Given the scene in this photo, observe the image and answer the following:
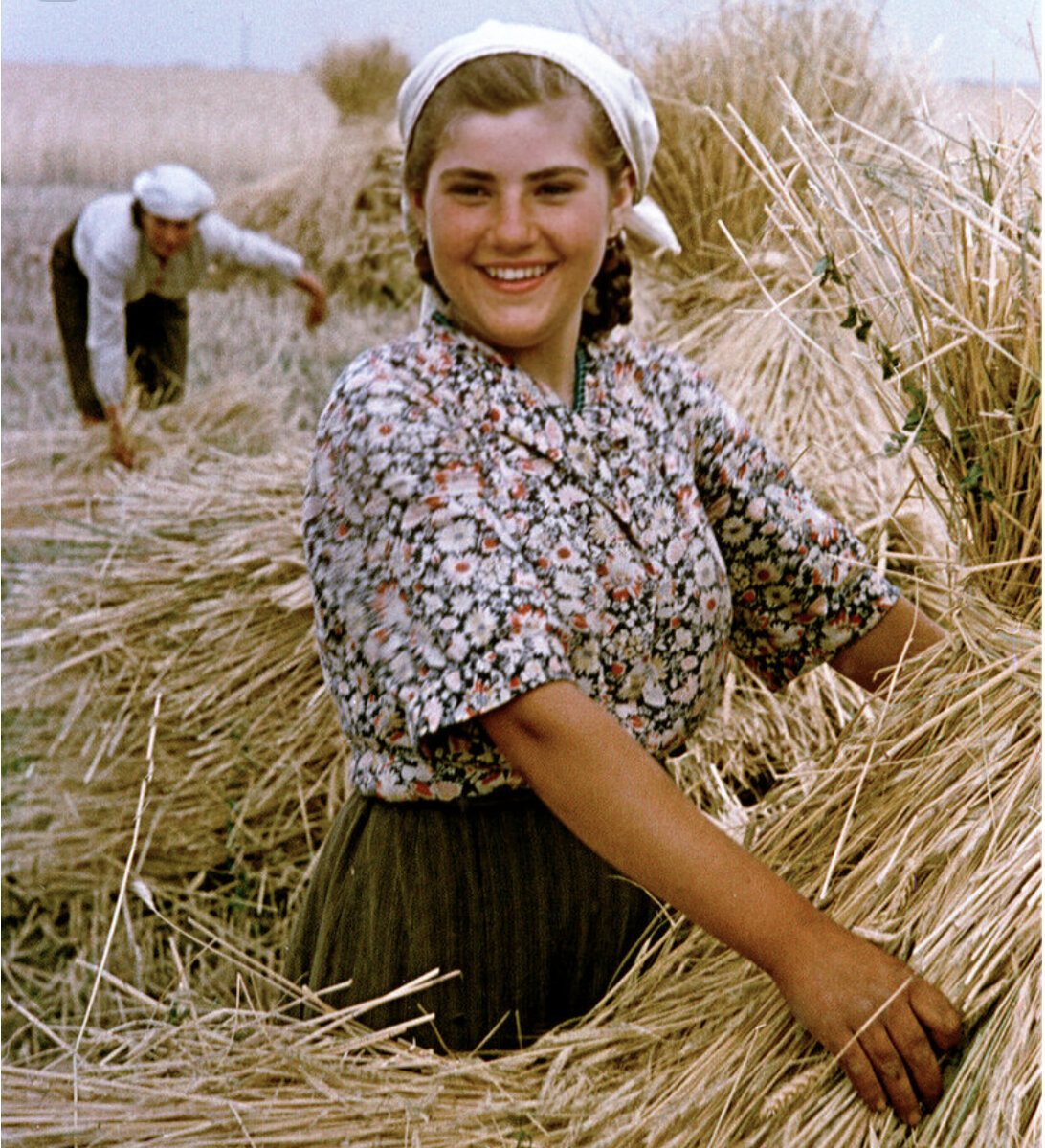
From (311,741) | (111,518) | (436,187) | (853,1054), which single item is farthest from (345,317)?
(853,1054)

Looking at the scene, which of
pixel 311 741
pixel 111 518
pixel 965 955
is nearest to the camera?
pixel 965 955

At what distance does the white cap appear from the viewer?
4148mm

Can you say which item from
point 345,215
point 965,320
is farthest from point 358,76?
point 965,320

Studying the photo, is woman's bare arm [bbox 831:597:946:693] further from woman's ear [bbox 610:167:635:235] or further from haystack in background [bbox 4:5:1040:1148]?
woman's ear [bbox 610:167:635:235]

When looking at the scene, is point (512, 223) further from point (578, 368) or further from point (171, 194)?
point (171, 194)

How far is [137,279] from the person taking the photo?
4363mm

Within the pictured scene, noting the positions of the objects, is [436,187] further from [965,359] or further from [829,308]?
[965,359]

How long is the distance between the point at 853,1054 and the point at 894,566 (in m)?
1.33

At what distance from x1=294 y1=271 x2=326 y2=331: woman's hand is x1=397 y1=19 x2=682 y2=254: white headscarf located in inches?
141

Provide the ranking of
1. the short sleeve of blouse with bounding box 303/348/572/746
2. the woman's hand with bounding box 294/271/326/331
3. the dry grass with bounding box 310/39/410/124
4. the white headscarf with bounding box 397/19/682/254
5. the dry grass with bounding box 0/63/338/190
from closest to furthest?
the short sleeve of blouse with bounding box 303/348/572/746 < the white headscarf with bounding box 397/19/682/254 < the woman's hand with bounding box 294/271/326/331 < the dry grass with bounding box 0/63/338/190 < the dry grass with bounding box 310/39/410/124

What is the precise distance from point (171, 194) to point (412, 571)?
11.3 feet

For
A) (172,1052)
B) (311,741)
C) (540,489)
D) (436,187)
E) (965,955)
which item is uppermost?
(436,187)

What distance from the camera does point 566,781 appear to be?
0.99 m

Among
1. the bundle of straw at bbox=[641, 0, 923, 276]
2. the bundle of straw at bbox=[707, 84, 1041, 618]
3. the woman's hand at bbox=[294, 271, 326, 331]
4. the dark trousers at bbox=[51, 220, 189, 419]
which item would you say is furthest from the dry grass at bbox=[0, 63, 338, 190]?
the bundle of straw at bbox=[707, 84, 1041, 618]
